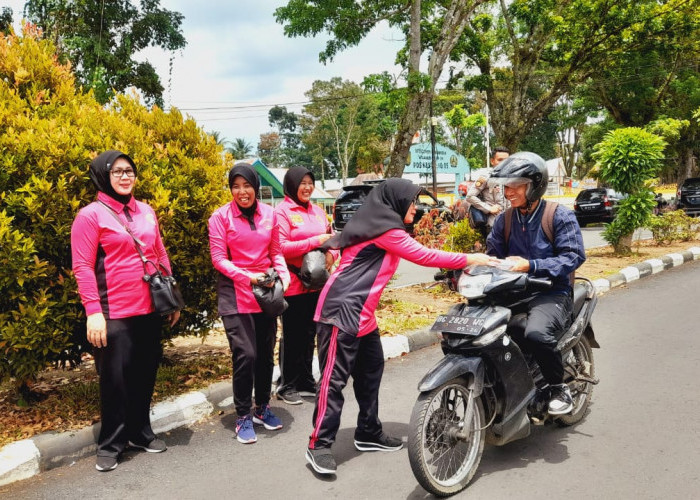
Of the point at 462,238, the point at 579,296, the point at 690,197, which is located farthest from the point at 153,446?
the point at 690,197

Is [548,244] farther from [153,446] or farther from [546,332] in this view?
[153,446]

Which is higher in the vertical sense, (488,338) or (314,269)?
(314,269)

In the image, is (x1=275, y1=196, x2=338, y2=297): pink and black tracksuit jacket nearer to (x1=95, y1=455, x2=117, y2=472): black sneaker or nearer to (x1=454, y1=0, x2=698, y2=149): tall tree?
(x1=95, y1=455, x2=117, y2=472): black sneaker

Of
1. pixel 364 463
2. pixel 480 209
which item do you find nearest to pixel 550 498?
pixel 364 463

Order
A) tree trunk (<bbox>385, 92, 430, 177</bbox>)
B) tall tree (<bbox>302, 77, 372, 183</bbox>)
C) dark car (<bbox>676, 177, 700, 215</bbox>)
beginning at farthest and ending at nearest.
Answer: tall tree (<bbox>302, 77, 372, 183</bbox>), dark car (<bbox>676, 177, 700, 215</bbox>), tree trunk (<bbox>385, 92, 430, 177</bbox>)

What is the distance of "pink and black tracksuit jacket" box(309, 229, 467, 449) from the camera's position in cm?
332

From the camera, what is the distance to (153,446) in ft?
12.4

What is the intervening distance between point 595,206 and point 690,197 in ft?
12.4

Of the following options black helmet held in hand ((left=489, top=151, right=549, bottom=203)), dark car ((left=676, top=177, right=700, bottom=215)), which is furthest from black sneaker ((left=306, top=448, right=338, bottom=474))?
dark car ((left=676, top=177, right=700, bottom=215))

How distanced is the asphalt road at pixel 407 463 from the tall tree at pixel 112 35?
14.6 m

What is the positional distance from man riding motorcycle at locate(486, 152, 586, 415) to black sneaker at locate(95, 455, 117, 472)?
8.54 feet

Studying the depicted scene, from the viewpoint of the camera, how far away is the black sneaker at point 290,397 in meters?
4.64

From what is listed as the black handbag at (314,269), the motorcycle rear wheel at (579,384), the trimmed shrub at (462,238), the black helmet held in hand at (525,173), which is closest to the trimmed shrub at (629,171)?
the trimmed shrub at (462,238)

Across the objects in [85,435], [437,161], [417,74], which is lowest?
[85,435]
